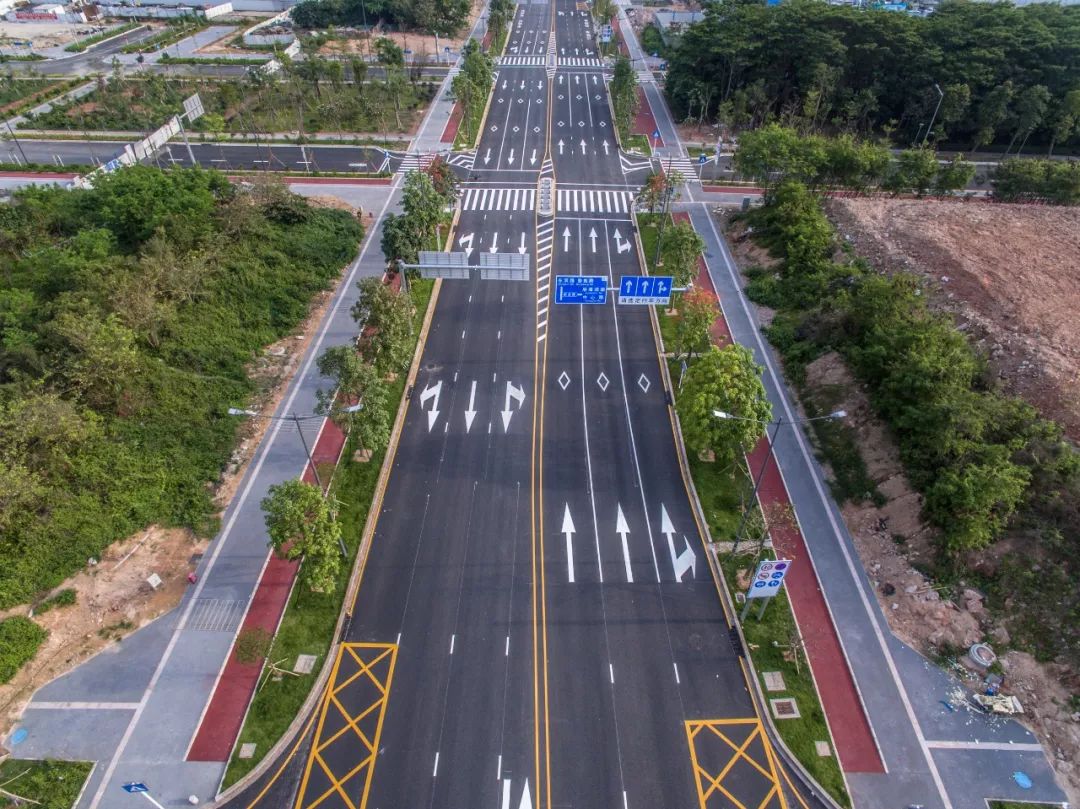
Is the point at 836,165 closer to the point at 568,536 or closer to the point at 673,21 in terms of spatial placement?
the point at 568,536

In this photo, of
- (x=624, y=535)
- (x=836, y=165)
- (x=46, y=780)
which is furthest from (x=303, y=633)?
(x=836, y=165)

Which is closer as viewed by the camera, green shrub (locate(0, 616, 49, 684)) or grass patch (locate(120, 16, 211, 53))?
green shrub (locate(0, 616, 49, 684))

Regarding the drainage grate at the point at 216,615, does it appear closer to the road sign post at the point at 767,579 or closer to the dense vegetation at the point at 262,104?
the road sign post at the point at 767,579

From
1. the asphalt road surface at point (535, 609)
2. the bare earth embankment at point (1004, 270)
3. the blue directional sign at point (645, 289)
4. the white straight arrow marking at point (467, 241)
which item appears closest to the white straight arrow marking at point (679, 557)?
the asphalt road surface at point (535, 609)

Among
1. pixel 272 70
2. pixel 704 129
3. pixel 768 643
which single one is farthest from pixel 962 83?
pixel 272 70

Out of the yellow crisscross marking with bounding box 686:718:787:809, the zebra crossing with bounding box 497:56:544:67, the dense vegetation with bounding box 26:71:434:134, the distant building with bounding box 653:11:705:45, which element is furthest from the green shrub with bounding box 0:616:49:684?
the distant building with bounding box 653:11:705:45

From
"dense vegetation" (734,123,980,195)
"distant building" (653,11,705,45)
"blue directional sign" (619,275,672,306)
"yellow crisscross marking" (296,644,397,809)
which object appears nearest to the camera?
"yellow crisscross marking" (296,644,397,809)

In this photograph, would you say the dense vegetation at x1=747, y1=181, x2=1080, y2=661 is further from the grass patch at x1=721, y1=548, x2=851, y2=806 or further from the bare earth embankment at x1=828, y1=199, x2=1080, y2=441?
the grass patch at x1=721, y1=548, x2=851, y2=806
